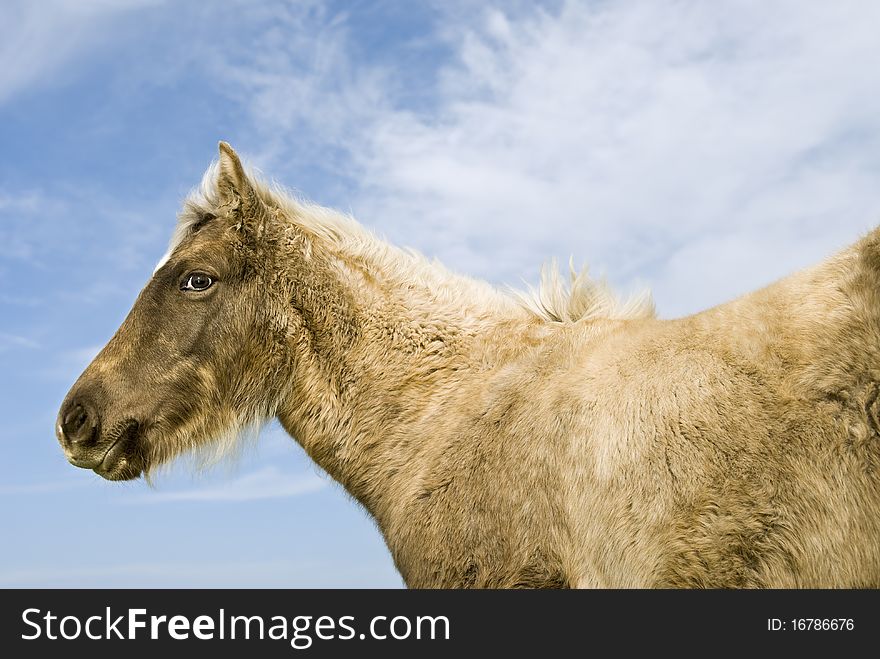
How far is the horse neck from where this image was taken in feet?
17.6

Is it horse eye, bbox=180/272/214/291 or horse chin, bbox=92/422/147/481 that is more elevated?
horse eye, bbox=180/272/214/291

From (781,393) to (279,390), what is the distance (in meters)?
3.58

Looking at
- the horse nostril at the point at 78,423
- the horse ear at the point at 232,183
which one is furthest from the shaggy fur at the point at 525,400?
the horse nostril at the point at 78,423

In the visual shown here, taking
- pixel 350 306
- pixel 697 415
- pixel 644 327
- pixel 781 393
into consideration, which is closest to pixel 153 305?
pixel 350 306

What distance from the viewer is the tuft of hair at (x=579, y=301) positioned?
5.49 meters

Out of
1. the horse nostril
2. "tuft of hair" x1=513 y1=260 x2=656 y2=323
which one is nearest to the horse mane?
"tuft of hair" x1=513 y1=260 x2=656 y2=323

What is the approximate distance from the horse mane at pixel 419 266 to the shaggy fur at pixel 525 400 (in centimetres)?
2

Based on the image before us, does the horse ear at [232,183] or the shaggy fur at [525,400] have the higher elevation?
the horse ear at [232,183]

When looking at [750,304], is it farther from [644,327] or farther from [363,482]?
[363,482]

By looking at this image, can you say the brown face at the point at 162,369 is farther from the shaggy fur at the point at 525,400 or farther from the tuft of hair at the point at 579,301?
the tuft of hair at the point at 579,301

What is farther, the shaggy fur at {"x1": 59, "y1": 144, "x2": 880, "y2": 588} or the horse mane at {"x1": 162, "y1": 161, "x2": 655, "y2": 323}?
the horse mane at {"x1": 162, "y1": 161, "x2": 655, "y2": 323}

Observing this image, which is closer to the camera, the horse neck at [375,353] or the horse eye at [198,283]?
the horse neck at [375,353]

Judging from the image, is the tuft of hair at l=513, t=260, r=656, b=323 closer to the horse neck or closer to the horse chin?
the horse neck

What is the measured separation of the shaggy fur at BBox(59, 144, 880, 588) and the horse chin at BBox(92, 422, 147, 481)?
3cm
